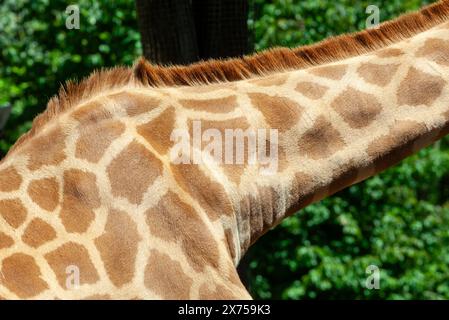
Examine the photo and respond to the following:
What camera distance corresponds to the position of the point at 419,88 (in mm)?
3816

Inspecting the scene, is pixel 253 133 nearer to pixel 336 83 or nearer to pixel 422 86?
pixel 336 83

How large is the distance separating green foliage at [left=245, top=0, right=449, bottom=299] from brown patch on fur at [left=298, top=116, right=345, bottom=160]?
408cm

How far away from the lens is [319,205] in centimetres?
790

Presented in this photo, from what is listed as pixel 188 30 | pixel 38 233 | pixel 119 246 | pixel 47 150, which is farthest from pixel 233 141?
pixel 188 30

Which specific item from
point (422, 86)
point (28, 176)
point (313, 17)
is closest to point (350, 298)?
point (313, 17)

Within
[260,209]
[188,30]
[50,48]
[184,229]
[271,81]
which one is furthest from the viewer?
[50,48]

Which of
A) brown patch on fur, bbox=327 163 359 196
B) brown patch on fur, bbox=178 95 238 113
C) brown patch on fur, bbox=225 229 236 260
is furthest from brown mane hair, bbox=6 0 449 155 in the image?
brown patch on fur, bbox=225 229 236 260

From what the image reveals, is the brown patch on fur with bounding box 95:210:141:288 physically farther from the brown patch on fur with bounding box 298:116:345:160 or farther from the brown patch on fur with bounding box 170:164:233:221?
the brown patch on fur with bounding box 298:116:345:160

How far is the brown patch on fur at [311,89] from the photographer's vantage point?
378 centimetres

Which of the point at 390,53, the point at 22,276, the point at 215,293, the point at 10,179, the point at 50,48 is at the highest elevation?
the point at 390,53

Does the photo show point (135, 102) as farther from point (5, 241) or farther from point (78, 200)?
point (5, 241)

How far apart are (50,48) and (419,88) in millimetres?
5042
